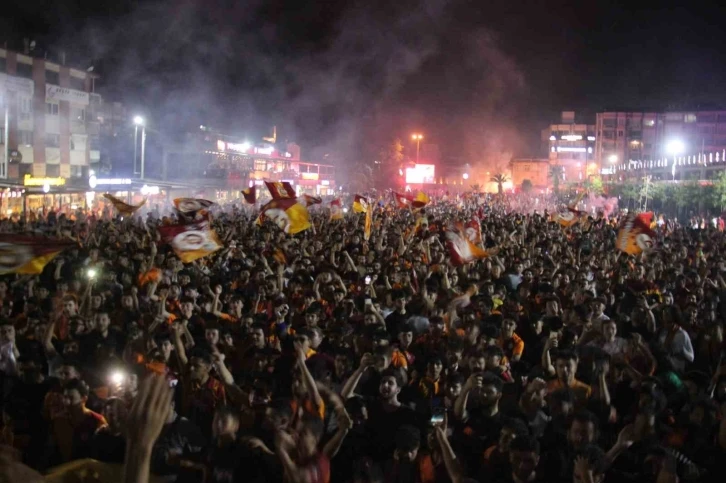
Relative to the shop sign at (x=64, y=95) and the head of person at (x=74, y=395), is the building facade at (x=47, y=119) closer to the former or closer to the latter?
the shop sign at (x=64, y=95)

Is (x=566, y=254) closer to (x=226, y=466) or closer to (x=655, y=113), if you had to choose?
(x=226, y=466)

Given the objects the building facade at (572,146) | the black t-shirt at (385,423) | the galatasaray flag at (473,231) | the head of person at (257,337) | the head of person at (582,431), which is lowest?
the black t-shirt at (385,423)

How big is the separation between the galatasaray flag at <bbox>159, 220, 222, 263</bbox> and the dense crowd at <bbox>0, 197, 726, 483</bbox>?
0.36 m

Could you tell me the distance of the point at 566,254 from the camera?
43.5 feet

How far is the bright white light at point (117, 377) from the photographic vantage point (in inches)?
211

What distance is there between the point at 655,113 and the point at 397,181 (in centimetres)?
4198

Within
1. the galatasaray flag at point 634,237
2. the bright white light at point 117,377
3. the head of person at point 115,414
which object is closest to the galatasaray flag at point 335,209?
the galatasaray flag at point 634,237

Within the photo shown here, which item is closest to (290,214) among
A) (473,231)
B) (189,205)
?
(189,205)

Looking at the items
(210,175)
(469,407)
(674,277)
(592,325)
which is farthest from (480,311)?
(210,175)

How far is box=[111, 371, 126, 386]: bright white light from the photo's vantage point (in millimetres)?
5366

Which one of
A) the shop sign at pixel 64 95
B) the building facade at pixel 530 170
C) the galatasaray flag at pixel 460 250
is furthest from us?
the building facade at pixel 530 170

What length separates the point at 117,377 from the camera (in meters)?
5.48

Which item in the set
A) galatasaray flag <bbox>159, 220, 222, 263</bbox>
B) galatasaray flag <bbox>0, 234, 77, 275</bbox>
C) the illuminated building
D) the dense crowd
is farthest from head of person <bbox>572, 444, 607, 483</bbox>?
the illuminated building

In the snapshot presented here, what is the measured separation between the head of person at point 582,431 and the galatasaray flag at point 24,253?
4420 mm
